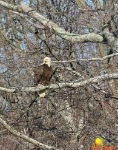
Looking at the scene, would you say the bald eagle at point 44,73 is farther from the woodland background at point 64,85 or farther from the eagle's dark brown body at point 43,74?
the woodland background at point 64,85

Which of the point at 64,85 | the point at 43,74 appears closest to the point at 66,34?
the point at 64,85

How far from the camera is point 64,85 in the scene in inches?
155

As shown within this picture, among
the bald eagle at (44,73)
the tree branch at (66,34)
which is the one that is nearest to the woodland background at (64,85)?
the tree branch at (66,34)

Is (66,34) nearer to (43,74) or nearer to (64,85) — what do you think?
(64,85)

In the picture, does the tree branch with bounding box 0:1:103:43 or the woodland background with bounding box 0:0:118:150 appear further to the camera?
the woodland background with bounding box 0:0:118:150

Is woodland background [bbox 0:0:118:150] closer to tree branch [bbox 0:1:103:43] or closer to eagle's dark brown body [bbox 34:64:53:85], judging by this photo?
tree branch [bbox 0:1:103:43]

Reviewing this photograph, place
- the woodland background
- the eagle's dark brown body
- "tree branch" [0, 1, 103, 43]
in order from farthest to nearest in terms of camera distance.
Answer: the eagle's dark brown body < the woodland background < "tree branch" [0, 1, 103, 43]

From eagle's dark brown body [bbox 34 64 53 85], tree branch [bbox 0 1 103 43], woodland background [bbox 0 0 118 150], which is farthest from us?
eagle's dark brown body [bbox 34 64 53 85]

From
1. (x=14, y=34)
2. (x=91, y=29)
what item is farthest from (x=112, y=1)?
(x=14, y=34)

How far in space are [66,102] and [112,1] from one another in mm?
2594

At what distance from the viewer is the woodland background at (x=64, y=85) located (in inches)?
202

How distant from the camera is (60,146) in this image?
621 cm

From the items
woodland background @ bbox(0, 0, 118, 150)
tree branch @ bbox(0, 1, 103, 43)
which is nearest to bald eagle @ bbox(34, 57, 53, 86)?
woodland background @ bbox(0, 0, 118, 150)

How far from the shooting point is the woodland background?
512 cm
